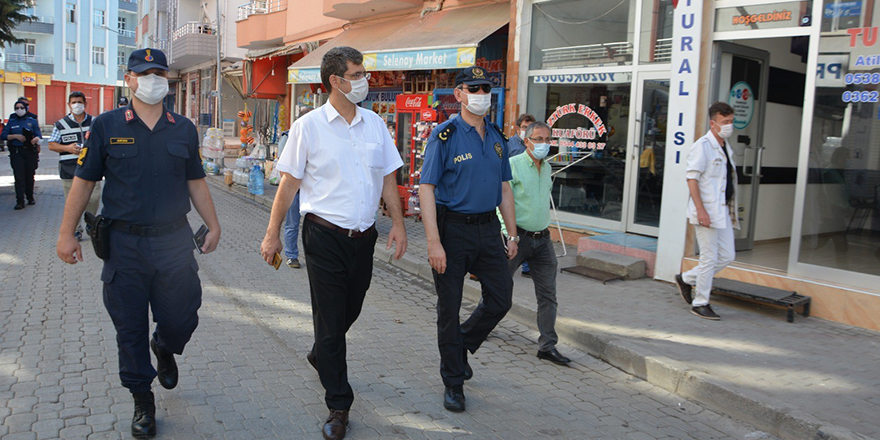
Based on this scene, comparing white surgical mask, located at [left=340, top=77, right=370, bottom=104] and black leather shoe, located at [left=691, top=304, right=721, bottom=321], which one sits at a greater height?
white surgical mask, located at [left=340, top=77, right=370, bottom=104]

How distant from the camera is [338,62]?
3.93m

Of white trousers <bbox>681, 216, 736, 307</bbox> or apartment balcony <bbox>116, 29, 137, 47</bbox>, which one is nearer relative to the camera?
white trousers <bbox>681, 216, 736, 307</bbox>

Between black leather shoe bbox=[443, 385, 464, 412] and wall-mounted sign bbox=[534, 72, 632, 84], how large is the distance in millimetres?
6479

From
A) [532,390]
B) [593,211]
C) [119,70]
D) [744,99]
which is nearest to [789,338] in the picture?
[532,390]

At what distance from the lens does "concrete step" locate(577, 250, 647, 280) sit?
8.05m

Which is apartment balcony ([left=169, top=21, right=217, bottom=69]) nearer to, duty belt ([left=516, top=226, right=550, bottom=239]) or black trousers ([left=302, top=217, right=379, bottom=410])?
duty belt ([left=516, top=226, right=550, bottom=239])

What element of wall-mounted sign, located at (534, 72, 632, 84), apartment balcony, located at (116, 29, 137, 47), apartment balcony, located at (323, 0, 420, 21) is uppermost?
apartment balcony, located at (116, 29, 137, 47)

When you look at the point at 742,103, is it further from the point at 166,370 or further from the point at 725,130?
the point at 166,370

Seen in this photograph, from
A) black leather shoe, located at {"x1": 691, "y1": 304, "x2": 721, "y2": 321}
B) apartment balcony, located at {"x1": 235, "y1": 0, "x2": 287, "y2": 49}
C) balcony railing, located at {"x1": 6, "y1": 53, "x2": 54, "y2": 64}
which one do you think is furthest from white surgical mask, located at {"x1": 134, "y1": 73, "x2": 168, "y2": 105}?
balcony railing, located at {"x1": 6, "y1": 53, "x2": 54, "y2": 64}

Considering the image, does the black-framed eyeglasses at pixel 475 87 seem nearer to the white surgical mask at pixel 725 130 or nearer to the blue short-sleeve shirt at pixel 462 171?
the blue short-sleeve shirt at pixel 462 171

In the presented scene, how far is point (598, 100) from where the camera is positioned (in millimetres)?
10141

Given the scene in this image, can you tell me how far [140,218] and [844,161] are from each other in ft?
21.3

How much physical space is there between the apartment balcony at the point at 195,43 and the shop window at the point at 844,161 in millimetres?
27300

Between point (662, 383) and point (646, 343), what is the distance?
1.88ft
